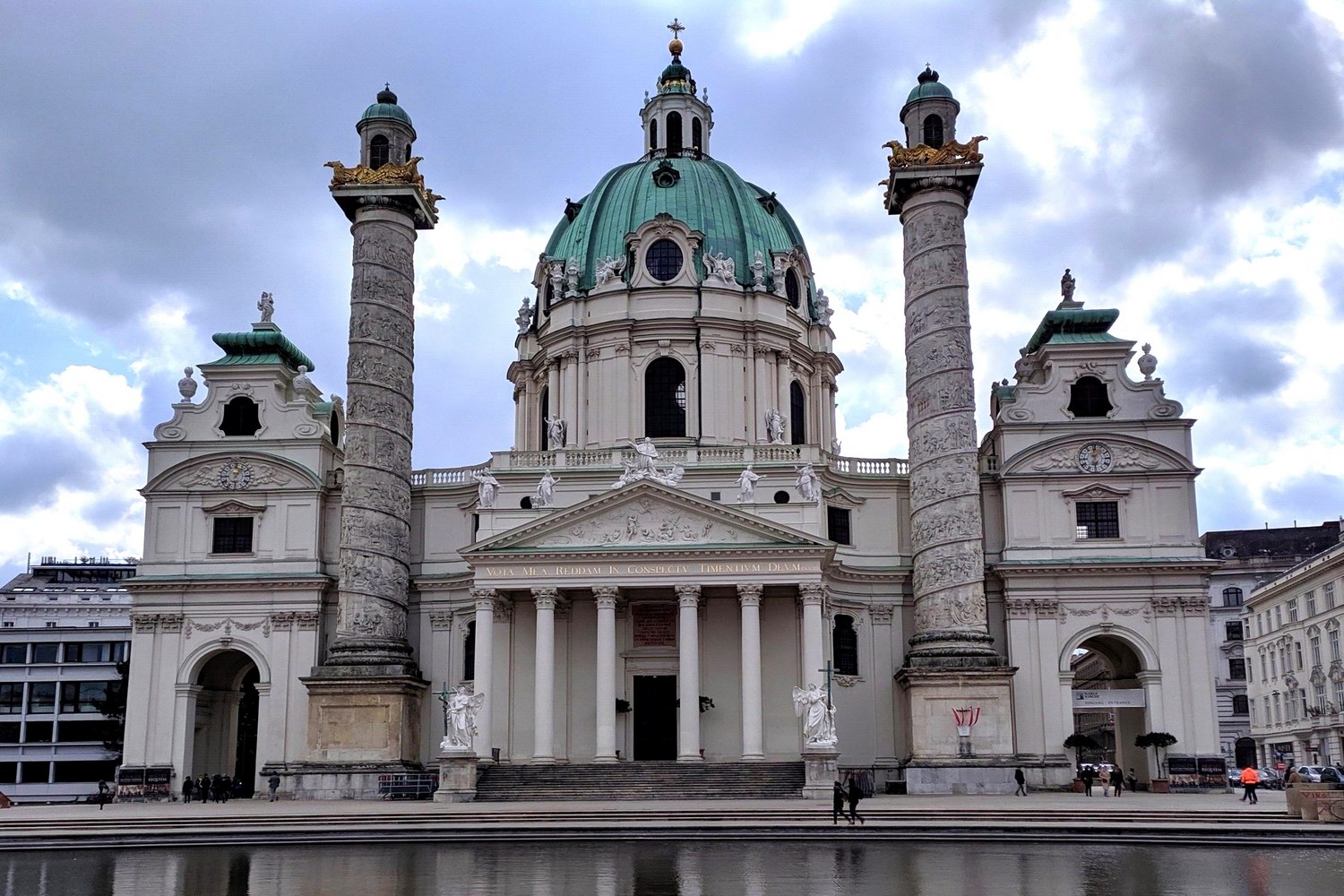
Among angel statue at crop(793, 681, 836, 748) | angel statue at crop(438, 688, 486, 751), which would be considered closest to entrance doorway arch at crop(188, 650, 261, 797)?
angel statue at crop(438, 688, 486, 751)

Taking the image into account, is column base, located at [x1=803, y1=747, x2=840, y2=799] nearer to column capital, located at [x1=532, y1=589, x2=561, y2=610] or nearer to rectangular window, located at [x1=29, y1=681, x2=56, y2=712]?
column capital, located at [x1=532, y1=589, x2=561, y2=610]

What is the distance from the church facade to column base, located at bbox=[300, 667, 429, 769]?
0.31 feet

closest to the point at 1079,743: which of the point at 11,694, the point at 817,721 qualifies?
the point at 817,721

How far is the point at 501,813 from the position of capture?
1359 inches

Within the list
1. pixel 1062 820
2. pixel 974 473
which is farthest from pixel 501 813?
pixel 974 473

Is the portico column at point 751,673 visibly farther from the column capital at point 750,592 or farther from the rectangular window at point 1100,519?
the rectangular window at point 1100,519

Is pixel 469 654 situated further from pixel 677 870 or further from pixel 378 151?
pixel 677 870

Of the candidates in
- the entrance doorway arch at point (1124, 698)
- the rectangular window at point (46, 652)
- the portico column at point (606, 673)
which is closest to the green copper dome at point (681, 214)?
the portico column at point (606, 673)

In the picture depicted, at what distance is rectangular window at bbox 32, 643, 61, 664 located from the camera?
253ft

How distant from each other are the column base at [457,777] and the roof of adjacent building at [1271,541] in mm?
61164

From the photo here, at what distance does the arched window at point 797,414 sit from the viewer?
5759cm

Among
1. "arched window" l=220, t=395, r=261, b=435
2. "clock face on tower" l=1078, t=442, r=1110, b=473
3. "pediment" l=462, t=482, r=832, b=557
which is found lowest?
"pediment" l=462, t=482, r=832, b=557

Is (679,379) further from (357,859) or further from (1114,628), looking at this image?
(357,859)

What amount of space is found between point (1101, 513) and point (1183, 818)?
1882 cm
